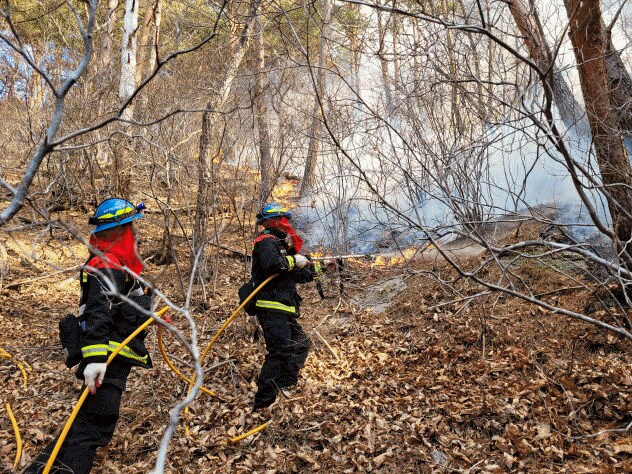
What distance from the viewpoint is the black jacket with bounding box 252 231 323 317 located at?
15.9 ft

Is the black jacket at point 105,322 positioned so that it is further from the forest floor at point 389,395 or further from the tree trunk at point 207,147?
the tree trunk at point 207,147

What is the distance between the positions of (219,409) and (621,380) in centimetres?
369

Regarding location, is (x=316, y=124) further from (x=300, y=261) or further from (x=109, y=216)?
(x=109, y=216)

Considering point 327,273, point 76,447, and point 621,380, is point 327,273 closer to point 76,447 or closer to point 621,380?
point 621,380

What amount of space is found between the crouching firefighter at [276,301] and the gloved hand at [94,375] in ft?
6.22

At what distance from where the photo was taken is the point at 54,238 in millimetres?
8961

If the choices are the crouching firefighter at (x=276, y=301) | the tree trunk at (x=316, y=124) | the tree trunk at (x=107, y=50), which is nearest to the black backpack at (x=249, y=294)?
the crouching firefighter at (x=276, y=301)

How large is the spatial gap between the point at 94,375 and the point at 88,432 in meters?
0.43

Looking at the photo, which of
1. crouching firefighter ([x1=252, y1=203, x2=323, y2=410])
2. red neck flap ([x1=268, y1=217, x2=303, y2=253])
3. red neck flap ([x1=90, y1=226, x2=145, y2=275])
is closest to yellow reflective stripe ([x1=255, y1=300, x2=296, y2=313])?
crouching firefighter ([x1=252, y1=203, x2=323, y2=410])

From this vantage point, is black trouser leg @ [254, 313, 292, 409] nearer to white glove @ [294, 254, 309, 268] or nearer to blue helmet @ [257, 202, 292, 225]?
white glove @ [294, 254, 309, 268]

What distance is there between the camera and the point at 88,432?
132 inches

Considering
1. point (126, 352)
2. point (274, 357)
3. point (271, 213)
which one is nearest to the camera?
point (126, 352)

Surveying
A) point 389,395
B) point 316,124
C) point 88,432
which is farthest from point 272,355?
point 316,124

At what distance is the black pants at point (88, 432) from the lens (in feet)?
10.7
